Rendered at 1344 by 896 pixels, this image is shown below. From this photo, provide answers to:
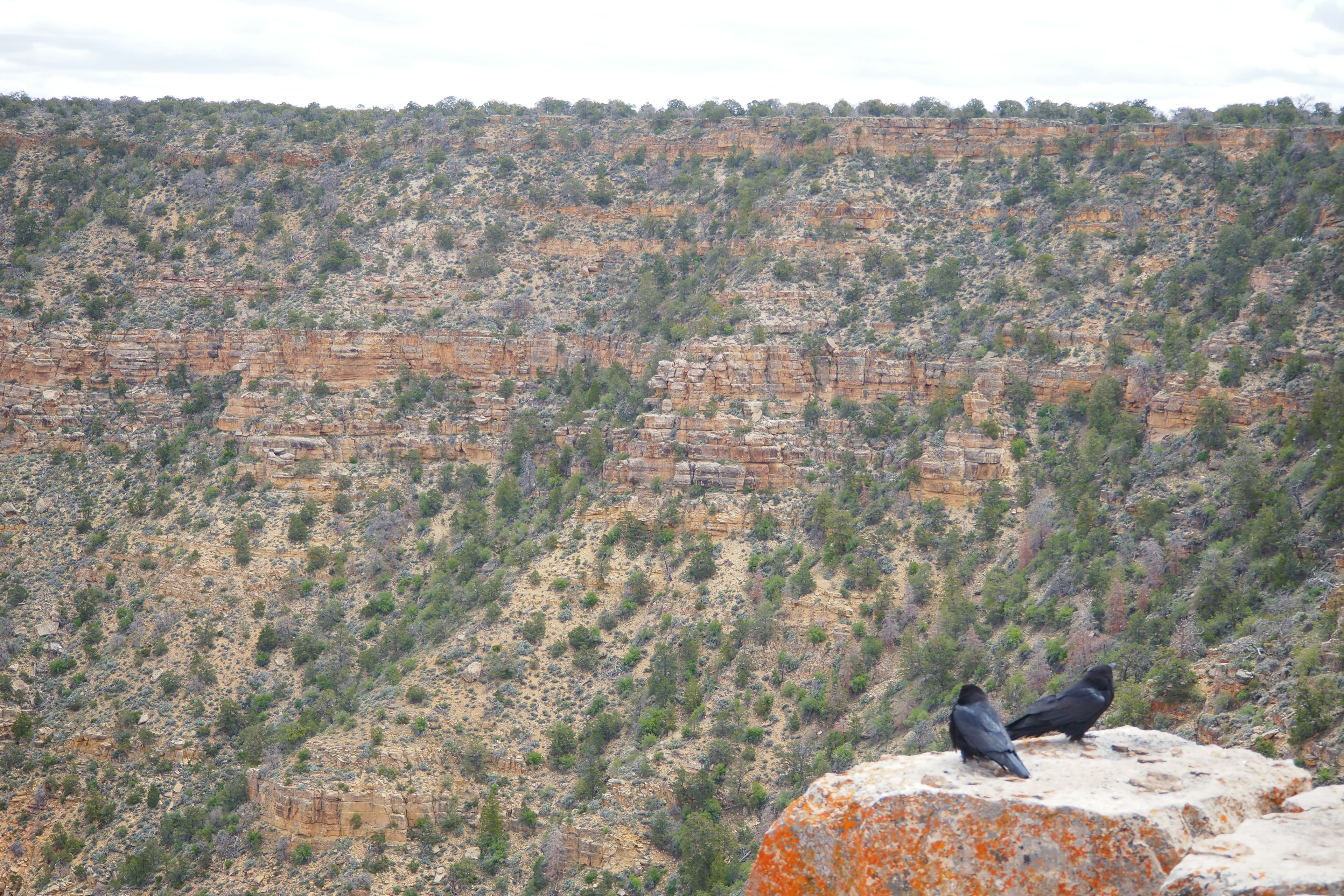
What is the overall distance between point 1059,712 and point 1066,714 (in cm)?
7

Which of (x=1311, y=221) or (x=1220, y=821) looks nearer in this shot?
(x=1220, y=821)

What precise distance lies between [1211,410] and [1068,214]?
2272 cm

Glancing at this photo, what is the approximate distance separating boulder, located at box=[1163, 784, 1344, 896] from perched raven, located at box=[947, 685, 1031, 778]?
1.69m

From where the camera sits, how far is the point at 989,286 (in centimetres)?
6300

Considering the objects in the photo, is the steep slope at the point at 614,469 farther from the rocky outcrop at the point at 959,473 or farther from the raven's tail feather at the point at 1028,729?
the raven's tail feather at the point at 1028,729

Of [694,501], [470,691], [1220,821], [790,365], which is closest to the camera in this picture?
[1220,821]

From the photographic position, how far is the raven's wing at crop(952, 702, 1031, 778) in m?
10.1

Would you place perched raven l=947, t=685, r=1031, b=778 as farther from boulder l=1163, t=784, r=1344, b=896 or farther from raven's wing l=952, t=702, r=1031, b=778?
boulder l=1163, t=784, r=1344, b=896

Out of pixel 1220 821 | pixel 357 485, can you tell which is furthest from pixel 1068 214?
pixel 1220 821

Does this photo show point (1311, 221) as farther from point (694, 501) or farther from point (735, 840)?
point (735, 840)

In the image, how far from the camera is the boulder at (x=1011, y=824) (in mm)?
9109

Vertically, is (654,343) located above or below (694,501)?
above

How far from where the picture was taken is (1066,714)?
11.3m

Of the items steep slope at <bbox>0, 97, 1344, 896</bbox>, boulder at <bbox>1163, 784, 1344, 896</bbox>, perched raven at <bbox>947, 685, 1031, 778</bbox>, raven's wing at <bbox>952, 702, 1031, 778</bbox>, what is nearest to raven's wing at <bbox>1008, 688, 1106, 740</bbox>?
perched raven at <bbox>947, 685, 1031, 778</bbox>
